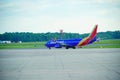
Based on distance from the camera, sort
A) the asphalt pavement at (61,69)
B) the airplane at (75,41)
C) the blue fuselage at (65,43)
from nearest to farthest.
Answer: the asphalt pavement at (61,69) < the blue fuselage at (65,43) < the airplane at (75,41)

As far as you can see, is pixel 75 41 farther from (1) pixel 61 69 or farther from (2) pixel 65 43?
(1) pixel 61 69

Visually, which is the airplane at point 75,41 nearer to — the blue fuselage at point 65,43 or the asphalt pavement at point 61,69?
the blue fuselage at point 65,43

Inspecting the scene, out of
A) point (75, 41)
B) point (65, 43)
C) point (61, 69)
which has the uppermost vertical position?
point (75, 41)

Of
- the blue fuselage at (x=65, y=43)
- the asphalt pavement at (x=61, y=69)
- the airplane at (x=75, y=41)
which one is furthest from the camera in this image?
the airplane at (x=75, y=41)

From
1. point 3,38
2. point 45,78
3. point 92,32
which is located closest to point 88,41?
point 92,32

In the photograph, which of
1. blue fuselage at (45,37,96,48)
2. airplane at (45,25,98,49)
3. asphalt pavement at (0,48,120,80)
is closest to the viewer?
asphalt pavement at (0,48,120,80)

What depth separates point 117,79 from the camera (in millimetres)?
11078

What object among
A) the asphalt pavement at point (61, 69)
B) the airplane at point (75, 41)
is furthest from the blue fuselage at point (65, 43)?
the asphalt pavement at point (61, 69)

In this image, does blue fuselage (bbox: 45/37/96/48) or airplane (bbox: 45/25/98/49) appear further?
airplane (bbox: 45/25/98/49)

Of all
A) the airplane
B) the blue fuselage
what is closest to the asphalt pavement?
the blue fuselage

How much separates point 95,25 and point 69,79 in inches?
2250

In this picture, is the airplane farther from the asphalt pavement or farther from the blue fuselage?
the asphalt pavement

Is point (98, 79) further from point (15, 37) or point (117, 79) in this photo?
point (15, 37)

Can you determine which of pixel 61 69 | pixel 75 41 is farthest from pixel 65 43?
pixel 61 69
